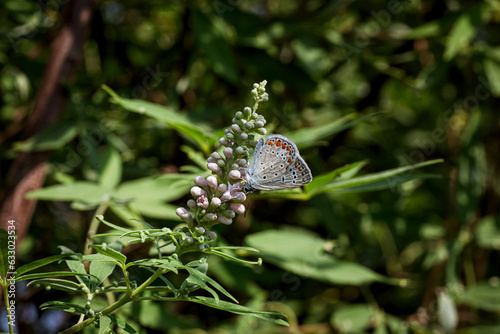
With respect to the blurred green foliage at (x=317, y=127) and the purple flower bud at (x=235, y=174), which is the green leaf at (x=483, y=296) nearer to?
the blurred green foliage at (x=317, y=127)

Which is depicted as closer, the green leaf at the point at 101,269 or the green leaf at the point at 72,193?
the green leaf at the point at 101,269

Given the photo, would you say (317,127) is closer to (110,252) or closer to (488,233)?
(488,233)

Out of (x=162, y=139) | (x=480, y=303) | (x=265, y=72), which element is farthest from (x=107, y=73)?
(x=480, y=303)

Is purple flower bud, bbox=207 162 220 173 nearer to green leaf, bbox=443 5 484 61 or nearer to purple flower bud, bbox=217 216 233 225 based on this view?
purple flower bud, bbox=217 216 233 225

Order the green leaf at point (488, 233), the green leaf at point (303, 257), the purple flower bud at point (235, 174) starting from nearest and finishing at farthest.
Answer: the purple flower bud at point (235, 174), the green leaf at point (303, 257), the green leaf at point (488, 233)

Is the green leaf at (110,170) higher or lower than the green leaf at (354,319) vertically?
higher

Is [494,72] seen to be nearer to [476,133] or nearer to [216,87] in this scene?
[476,133]

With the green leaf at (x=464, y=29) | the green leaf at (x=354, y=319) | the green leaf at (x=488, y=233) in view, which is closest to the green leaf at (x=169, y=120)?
the green leaf at (x=354, y=319)

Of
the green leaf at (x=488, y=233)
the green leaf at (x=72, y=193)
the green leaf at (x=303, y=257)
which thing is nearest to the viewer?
the green leaf at (x=72, y=193)
